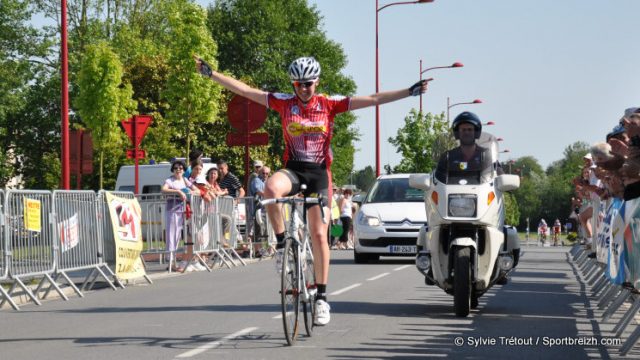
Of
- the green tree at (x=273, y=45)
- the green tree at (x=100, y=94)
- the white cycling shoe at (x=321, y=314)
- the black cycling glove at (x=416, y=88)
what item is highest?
the green tree at (x=273, y=45)

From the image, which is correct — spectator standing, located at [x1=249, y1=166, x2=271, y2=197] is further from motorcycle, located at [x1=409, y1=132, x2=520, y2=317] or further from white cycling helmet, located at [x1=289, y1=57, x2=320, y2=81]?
white cycling helmet, located at [x1=289, y1=57, x2=320, y2=81]

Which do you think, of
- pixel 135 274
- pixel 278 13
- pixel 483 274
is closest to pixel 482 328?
pixel 483 274

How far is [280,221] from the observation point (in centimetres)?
995

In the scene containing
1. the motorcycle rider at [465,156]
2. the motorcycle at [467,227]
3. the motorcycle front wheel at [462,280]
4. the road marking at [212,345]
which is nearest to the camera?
the road marking at [212,345]

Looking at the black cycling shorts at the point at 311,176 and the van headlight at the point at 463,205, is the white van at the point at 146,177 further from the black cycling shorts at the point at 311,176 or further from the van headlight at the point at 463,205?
the black cycling shorts at the point at 311,176

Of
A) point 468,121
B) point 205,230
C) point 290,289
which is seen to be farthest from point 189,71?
point 290,289

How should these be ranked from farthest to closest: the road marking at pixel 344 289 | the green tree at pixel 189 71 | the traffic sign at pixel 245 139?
the green tree at pixel 189 71 → the traffic sign at pixel 245 139 → the road marking at pixel 344 289

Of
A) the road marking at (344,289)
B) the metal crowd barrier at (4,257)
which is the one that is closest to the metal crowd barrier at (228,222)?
the road marking at (344,289)

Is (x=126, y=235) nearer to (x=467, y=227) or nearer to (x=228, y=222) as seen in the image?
(x=228, y=222)

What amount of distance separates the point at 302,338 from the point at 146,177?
26.7 metres

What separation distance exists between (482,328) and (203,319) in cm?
262

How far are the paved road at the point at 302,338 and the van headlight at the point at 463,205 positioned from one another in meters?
1.00

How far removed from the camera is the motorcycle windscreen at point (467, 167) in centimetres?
1225

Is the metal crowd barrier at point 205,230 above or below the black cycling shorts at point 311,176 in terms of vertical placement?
below
